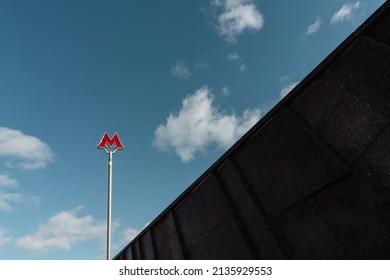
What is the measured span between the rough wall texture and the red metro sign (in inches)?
485

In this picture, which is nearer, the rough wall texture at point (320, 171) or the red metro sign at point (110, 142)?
the rough wall texture at point (320, 171)

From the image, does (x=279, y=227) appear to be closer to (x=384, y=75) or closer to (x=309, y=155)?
(x=309, y=155)

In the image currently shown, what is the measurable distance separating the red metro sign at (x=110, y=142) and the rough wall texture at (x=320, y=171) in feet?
40.4

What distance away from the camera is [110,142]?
15.6m

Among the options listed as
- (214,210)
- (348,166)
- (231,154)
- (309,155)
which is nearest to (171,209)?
(214,210)

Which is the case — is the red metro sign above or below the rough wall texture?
above

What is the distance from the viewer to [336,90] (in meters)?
3.04

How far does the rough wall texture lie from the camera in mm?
2568

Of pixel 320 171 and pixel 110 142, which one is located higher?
pixel 110 142

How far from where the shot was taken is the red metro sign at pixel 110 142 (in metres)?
15.4

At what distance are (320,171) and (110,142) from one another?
13.9m

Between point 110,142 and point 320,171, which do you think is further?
point 110,142

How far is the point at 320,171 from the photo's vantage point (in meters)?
2.93

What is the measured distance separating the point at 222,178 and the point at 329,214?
1649 millimetres
